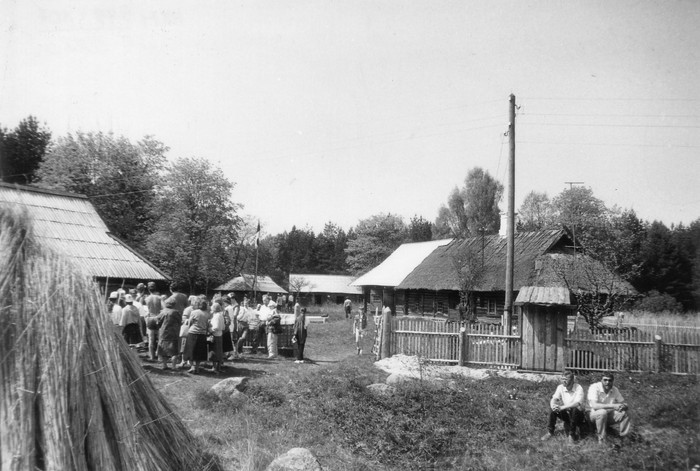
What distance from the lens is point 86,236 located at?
61.7 feet

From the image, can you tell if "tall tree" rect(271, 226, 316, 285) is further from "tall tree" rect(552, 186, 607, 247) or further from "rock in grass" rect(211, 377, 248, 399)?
"rock in grass" rect(211, 377, 248, 399)

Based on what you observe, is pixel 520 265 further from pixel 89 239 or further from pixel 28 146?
pixel 28 146

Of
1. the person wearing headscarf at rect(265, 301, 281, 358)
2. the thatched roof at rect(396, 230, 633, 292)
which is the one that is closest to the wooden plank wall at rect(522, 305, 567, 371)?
the person wearing headscarf at rect(265, 301, 281, 358)

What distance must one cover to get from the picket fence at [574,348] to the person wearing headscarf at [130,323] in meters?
6.26

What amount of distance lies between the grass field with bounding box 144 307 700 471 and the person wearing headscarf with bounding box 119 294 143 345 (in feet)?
2.40

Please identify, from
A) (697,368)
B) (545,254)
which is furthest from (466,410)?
(545,254)

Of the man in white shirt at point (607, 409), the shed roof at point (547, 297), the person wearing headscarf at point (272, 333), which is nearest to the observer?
the man in white shirt at point (607, 409)

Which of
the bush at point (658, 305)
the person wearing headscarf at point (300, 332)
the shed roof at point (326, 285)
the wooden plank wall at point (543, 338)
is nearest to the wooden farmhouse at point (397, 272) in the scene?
the bush at point (658, 305)

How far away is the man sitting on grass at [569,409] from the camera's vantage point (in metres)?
7.35

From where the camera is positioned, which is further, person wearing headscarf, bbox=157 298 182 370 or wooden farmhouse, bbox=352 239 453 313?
wooden farmhouse, bbox=352 239 453 313

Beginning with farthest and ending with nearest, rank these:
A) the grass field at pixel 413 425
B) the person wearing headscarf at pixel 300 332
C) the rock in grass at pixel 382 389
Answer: the person wearing headscarf at pixel 300 332 → the rock in grass at pixel 382 389 → the grass field at pixel 413 425

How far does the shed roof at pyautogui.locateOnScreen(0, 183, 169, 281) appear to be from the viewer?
17844mm

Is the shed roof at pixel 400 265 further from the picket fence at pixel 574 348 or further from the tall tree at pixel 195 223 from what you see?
the picket fence at pixel 574 348

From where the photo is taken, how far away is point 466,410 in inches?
317
